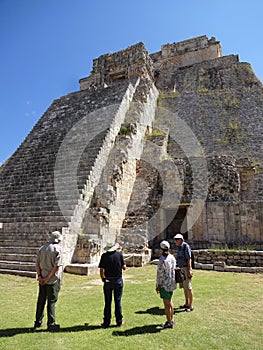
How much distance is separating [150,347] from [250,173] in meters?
12.7

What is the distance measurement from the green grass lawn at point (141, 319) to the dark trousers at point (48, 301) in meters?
0.17

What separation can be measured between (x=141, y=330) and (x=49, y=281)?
1609 millimetres

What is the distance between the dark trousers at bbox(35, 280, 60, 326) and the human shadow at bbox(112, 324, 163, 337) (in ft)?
3.45

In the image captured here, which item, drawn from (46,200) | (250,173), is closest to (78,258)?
(46,200)

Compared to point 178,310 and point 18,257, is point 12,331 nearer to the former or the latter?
point 178,310

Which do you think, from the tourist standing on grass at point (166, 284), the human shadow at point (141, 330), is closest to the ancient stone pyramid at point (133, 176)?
the human shadow at point (141, 330)

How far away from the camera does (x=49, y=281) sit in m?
4.48

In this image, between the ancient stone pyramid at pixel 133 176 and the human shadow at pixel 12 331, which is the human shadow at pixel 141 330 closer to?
the human shadow at pixel 12 331

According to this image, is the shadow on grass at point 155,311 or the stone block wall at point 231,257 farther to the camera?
the stone block wall at point 231,257

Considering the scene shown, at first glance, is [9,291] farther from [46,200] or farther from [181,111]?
[181,111]

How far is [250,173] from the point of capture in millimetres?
14570

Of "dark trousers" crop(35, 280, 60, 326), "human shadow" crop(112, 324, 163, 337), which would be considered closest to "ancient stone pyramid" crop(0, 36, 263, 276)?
"dark trousers" crop(35, 280, 60, 326)

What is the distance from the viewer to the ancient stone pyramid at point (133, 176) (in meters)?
10.4

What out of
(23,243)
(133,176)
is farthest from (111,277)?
(133,176)
